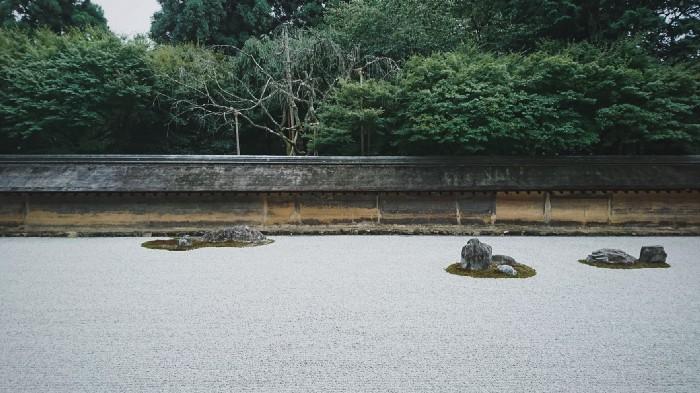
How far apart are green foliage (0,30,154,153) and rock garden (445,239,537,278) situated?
1533cm

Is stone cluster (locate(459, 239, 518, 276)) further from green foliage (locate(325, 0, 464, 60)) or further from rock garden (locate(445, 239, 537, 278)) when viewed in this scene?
green foliage (locate(325, 0, 464, 60))

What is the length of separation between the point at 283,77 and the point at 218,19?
8.41m

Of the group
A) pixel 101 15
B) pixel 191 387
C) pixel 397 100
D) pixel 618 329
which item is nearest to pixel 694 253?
pixel 618 329

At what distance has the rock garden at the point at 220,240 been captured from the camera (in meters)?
9.69

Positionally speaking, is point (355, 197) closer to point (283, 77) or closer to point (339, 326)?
point (339, 326)

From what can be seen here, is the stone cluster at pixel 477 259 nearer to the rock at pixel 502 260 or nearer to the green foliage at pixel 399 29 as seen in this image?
the rock at pixel 502 260

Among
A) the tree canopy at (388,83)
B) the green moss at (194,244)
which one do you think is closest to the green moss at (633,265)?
the tree canopy at (388,83)

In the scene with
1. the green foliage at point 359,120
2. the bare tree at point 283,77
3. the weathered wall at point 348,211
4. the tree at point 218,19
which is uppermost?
the tree at point 218,19

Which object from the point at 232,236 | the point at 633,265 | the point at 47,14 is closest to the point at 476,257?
the point at 633,265

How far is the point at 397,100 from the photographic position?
1319cm

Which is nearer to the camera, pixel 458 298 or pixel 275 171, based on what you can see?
pixel 458 298

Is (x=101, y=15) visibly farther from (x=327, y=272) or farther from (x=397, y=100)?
(x=327, y=272)

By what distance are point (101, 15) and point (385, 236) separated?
27.6 m

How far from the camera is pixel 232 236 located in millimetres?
10227
